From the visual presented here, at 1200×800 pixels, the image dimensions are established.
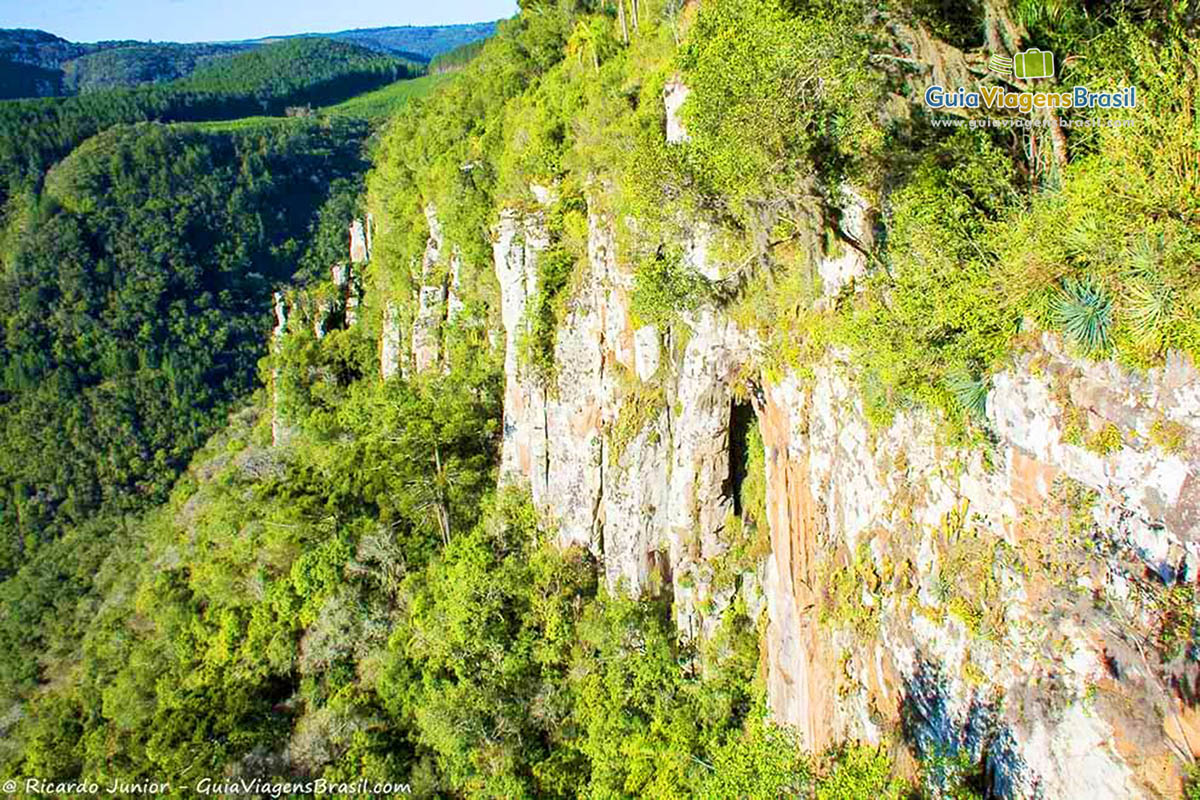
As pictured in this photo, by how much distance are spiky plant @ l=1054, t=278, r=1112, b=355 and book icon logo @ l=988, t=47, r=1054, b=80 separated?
191 inches

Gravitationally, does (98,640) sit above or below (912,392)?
below

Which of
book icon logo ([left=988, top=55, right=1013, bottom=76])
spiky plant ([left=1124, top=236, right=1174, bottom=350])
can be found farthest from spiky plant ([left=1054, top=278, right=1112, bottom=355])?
book icon logo ([left=988, top=55, right=1013, bottom=76])

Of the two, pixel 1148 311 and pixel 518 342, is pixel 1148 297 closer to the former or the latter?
pixel 1148 311

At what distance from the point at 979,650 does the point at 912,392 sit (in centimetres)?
514

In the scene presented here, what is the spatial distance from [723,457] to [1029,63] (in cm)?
1463

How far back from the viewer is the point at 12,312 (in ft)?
336

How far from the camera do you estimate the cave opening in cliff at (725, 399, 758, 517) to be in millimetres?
24609

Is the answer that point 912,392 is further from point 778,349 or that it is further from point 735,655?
point 735,655

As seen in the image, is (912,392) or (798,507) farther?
(798,507)

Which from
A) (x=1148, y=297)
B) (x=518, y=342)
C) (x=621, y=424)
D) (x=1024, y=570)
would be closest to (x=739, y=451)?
(x=621, y=424)

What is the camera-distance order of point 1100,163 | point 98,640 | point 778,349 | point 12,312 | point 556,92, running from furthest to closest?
point 12,312 → point 98,640 → point 556,92 → point 778,349 → point 1100,163

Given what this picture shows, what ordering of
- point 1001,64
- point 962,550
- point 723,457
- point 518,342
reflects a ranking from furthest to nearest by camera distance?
point 518,342
point 723,457
point 1001,64
point 962,550

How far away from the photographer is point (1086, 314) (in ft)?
37.9

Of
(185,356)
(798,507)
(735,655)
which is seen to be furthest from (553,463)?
(185,356)
